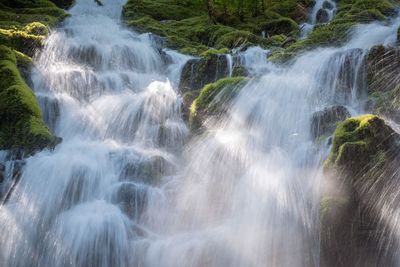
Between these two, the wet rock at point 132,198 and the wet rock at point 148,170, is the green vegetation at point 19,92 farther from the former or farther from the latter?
the wet rock at point 132,198

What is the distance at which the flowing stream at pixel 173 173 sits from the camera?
→ 6488mm

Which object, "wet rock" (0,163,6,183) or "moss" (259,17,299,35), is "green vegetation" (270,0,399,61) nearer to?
"moss" (259,17,299,35)

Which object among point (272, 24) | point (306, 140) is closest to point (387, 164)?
point (306, 140)

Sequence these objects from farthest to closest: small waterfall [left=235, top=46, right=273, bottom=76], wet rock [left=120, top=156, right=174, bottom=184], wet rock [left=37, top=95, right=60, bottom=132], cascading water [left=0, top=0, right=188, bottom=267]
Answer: small waterfall [left=235, top=46, right=273, bottom=76]
wet rock [left=37, top=95, right=60, bottom=132]
wet rock [left=120, top=156, right=174, bottom=184]
cascading water [left=0, top=0, right=188, bottom=267]

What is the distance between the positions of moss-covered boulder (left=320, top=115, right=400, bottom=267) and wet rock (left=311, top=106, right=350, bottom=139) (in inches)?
57.1

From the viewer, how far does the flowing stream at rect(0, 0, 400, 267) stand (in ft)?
21.3

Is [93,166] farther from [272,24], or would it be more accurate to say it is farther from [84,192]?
[272,24]

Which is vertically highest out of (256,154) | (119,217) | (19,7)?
(19,7)

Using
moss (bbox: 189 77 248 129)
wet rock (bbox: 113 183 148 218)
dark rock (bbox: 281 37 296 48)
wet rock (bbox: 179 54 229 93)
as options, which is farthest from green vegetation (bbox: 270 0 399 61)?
wet rock (bbox: 113 183 148 218)

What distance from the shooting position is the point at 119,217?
23.1 feet

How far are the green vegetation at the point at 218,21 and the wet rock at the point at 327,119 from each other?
16.5ft

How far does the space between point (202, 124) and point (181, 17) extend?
9.21 metres

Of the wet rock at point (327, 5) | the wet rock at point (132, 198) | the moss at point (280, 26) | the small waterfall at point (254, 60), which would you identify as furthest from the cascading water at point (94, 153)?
the wet rock at point (327, 5)

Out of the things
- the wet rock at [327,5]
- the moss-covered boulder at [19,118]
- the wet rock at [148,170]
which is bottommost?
the wet rock at [148,170]
